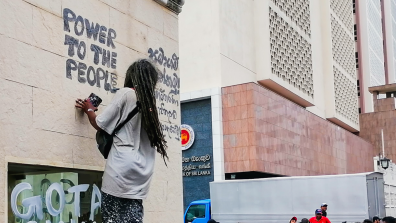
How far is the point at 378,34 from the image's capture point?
60219 mm

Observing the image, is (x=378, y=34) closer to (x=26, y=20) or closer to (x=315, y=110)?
(x=315, y=110)

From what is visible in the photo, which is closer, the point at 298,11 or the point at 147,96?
the point at 147,96

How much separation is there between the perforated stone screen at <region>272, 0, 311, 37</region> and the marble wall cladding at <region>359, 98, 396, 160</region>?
14182 millimetres

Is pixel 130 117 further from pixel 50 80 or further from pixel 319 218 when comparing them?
pixel 319 218

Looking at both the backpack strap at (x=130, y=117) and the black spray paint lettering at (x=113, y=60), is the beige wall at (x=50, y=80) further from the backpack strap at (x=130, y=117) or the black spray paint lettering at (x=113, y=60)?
the backpack strap at (x=130, y=117)

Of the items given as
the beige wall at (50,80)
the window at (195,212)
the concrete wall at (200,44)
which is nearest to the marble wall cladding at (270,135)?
the concrete wall at (200,44)

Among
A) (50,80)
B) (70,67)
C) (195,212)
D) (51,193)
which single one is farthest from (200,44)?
(51,193)

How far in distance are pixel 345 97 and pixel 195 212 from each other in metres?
24.8

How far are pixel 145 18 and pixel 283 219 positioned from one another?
43.0 ft

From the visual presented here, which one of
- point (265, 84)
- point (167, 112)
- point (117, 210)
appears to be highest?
point (265, 84)

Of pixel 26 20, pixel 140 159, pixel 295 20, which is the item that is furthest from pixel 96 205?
pixel 295 20

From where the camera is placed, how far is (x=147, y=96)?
4539 millimetres

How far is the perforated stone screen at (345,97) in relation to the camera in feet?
130

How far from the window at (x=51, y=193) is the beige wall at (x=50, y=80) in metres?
0.10
